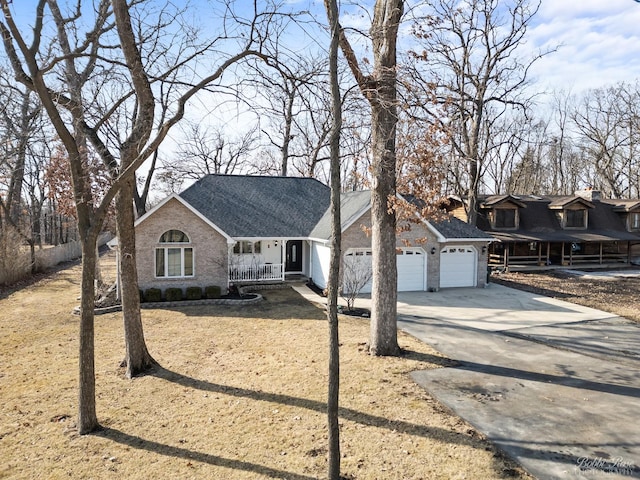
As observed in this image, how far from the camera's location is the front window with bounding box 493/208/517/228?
28047mm

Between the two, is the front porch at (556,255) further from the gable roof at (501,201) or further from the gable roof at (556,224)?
the gable roof at (501,201)

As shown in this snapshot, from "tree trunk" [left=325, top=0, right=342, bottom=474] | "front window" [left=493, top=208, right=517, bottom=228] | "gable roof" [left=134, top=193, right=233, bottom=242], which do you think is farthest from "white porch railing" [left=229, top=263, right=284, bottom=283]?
"front window" [left=493, top=208, right=517, bottom=228]

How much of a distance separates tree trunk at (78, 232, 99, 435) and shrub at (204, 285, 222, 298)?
10543 mm

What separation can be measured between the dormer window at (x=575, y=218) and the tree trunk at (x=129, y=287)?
98.1 feet

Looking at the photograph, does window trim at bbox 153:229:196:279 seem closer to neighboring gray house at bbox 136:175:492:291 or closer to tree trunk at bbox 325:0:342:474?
neighboring gray house at bbox 136:175:492:291

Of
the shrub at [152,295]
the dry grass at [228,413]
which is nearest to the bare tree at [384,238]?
the dry grass at [228,413]

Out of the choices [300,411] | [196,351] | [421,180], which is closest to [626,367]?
[421,180]

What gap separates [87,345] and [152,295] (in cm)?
1015

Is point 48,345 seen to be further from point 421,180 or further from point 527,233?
point 527,233

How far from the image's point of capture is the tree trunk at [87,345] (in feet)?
22.0

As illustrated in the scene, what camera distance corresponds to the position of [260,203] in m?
22.7

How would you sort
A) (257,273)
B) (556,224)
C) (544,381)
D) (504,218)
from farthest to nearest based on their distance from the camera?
(556,224), (504,218), (257,273), (544,381)

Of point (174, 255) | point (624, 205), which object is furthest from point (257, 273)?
point (624, 205)

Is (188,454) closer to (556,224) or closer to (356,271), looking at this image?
(356,271)
